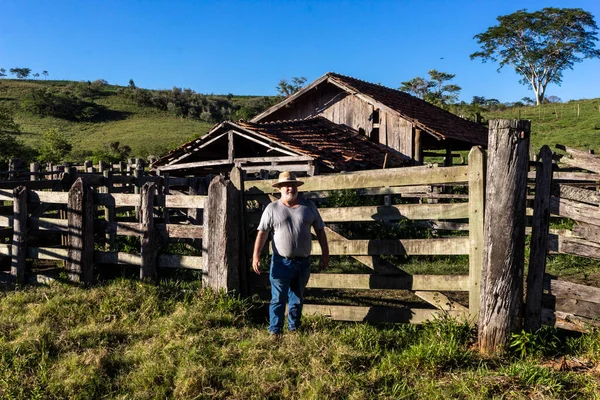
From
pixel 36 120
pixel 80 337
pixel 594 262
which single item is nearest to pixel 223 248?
pixel 80 337

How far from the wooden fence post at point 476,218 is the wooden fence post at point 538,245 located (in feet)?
1.56

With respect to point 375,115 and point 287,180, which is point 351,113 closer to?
point 375,115

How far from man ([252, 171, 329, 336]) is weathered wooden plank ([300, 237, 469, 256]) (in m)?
0.41

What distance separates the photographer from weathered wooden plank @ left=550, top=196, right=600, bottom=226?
4.93 m

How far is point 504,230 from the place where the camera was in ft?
Answer: 16.1

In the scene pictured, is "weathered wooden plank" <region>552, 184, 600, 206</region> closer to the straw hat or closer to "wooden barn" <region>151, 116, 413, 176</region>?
the straw hat

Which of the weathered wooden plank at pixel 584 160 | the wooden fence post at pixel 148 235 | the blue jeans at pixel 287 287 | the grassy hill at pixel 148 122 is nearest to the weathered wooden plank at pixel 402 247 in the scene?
the blue jeans at pixel 287 287

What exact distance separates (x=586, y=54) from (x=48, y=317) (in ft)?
199

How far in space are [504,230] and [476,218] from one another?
338 mm

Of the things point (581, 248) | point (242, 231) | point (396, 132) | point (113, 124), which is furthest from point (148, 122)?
point (581, 248)

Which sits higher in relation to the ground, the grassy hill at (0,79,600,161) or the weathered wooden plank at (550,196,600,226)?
the grassy hill at (0,79,600,161)

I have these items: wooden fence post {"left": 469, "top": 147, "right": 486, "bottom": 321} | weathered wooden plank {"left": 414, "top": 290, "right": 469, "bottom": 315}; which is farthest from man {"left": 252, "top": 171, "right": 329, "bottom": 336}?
wooden fence post {"left": 469, "top": 147, "right": 486, "bottom": 321}

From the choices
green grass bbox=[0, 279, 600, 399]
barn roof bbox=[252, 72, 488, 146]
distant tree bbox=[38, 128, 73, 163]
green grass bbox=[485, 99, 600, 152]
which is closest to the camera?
green grass bbox=[0, 279, 600, 399]

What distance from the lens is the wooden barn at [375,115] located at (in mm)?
17297
